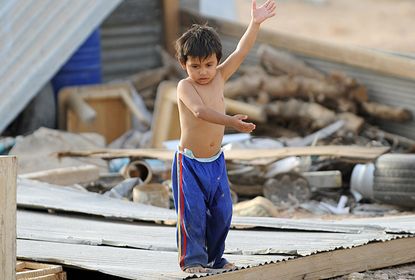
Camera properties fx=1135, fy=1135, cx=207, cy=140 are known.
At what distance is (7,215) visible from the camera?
4.82 m

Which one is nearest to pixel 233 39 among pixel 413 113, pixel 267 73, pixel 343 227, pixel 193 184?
pixel 267 73

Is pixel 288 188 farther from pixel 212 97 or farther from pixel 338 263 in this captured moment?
pixel 212 97

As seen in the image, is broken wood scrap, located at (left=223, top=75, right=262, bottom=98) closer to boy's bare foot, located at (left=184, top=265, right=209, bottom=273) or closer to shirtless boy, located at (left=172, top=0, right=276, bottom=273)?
shirtless boy, located at (left=172, top=0, right=276, bottom=273)

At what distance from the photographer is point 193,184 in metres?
5.42

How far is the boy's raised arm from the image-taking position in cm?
561

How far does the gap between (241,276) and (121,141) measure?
6.70 m

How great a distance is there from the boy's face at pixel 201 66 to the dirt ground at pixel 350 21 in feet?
56.6

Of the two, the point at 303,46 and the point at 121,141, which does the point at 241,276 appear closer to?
the point at 121,141

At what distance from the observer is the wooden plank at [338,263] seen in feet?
17.9

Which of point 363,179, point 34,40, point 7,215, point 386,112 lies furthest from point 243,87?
point 7,215

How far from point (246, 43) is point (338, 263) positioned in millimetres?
1225

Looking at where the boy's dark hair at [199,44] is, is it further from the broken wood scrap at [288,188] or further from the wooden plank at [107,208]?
the broken wood scrap at [288,188]

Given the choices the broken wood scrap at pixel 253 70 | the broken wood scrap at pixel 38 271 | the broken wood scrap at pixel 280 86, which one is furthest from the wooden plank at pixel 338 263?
the broken wood scrap at pixel 253 70

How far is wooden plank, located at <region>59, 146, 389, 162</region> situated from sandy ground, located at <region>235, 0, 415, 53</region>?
1324cm
